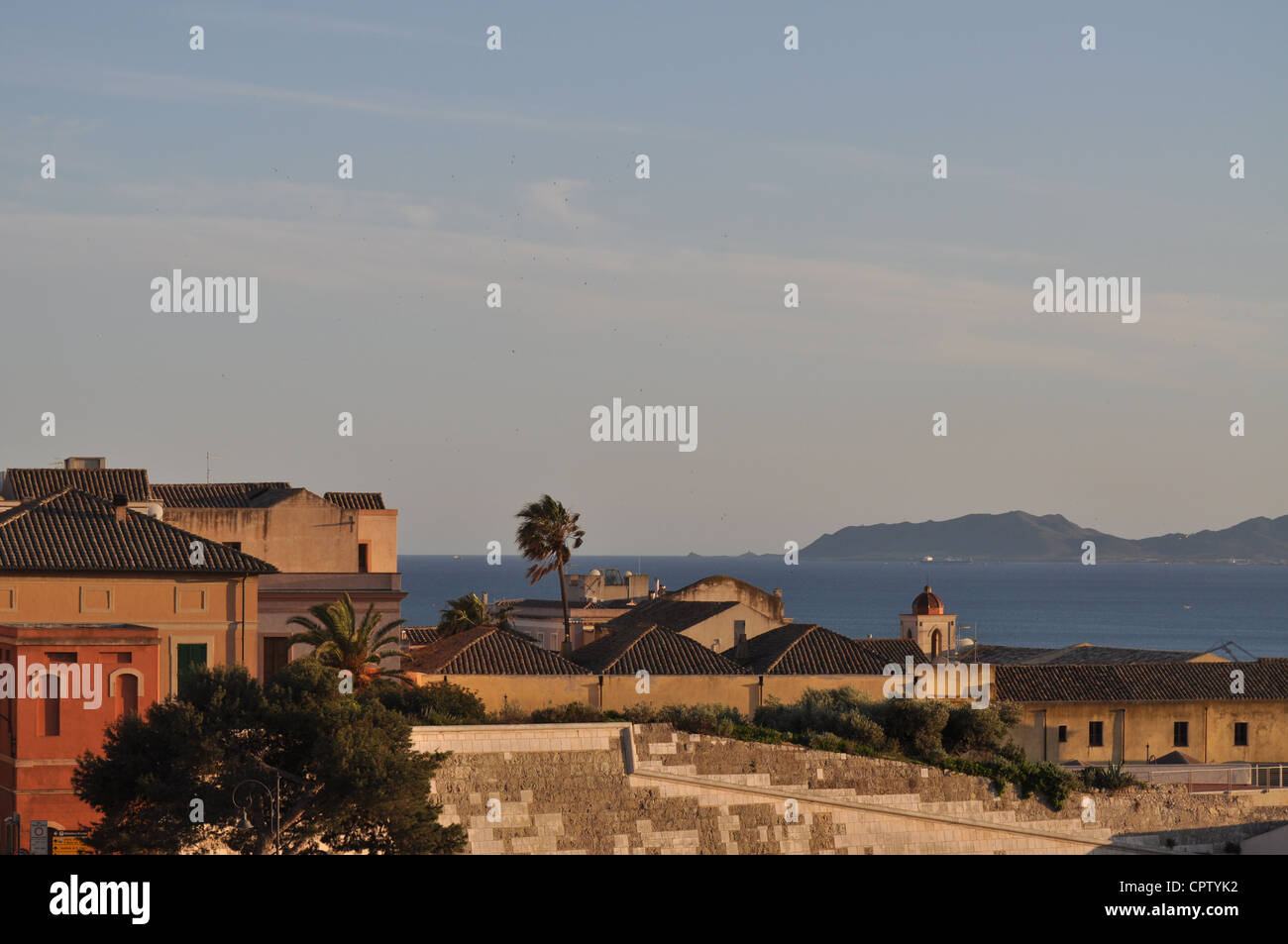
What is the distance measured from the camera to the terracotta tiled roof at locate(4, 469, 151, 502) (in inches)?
2092

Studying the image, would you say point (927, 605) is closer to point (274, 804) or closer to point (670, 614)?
point (670, 614)

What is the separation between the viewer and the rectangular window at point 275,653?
44.5 meters

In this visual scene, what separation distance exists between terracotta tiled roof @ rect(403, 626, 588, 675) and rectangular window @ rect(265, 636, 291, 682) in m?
4.80

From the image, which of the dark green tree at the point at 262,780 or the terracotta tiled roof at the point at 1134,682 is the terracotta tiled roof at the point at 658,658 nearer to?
the terracotta tiled roof at the point at 1134,682

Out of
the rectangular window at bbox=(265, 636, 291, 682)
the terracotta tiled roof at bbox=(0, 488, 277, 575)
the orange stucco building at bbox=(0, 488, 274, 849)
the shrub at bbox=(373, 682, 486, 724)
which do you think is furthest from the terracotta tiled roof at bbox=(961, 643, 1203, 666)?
the terracotta tiled roof at bbox=(0, 488, 277, 575)

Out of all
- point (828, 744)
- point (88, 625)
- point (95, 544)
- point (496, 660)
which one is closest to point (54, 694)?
point (88, 625)

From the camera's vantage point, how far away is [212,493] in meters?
57.2

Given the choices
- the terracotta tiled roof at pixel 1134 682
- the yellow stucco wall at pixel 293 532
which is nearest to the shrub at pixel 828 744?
the terracotta tiled roof at pixel 1134 682

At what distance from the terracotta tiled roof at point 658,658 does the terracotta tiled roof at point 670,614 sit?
3.57 meters

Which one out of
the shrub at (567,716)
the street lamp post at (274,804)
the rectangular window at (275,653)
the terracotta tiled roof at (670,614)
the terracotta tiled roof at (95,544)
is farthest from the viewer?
the terracotta tiled roof at (670,614)

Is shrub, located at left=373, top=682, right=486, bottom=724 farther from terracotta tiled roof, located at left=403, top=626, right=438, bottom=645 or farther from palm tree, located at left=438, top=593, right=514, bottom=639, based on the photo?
terracotta tiled roof, located at left=403, top=626, right=438, bottom=645

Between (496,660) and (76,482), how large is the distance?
15.4 meters
